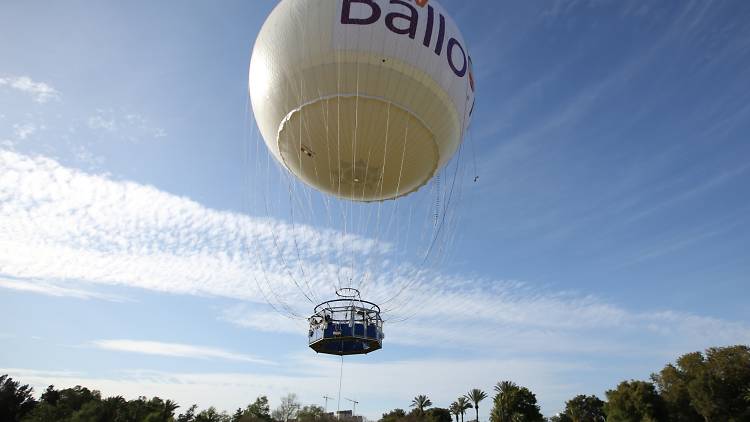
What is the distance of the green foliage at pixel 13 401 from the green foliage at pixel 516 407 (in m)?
59.1

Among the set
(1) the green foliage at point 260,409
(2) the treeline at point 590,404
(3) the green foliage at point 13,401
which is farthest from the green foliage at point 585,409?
(3) the green foliage at point 13,401

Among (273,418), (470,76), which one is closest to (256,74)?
(470,76)

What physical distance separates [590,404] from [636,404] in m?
15.4

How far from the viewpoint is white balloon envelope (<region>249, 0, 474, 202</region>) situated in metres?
13.2

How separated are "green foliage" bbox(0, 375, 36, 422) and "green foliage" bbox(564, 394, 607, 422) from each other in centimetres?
7279

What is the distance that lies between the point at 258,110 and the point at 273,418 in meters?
70.9

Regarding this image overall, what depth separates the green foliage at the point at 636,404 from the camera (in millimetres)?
49438

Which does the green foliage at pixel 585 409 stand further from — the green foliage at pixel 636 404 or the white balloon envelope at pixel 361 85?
the white balloon envelope at pixel 361 85

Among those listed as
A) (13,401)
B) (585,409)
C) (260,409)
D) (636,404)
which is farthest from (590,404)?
(13,401)

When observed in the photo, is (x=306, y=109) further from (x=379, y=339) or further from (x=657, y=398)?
(x=657, y=398)

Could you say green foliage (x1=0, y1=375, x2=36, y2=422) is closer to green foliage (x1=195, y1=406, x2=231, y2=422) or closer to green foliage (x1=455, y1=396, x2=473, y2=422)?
green foliage (x1=195, y1=406, x2=231, y2=422)

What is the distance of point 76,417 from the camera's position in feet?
173

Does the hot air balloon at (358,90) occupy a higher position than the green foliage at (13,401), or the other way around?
the hot air balloon at (358,90)

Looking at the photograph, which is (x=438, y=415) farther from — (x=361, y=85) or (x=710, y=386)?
(x=361, y=85)
